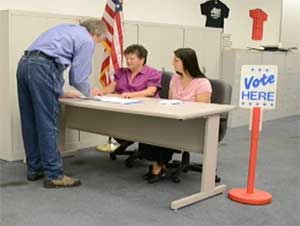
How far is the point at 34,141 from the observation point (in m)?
3.57

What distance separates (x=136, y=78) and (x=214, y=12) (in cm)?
313

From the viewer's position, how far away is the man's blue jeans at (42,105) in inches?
129

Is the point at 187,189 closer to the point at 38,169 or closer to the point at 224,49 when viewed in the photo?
the point at 38,169

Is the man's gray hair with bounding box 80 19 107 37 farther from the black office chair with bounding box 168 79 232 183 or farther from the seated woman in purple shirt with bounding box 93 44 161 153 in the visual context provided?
the black office chair with bounding box 168 79 232 183

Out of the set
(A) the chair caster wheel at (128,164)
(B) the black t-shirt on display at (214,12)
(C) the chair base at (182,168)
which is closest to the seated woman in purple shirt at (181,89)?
(C) the chair base at (182,168)

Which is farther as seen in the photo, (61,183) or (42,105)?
(61,183)

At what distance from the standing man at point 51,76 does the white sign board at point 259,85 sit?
1.09 metres

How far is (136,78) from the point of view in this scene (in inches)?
157

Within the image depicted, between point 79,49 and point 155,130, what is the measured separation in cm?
82

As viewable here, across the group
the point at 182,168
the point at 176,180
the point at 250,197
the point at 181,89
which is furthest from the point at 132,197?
the point at 181,89

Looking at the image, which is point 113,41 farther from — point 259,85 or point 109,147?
point 259,85

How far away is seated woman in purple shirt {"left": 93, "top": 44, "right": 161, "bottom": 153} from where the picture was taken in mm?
3865

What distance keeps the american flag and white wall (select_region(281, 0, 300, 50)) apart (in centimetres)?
458

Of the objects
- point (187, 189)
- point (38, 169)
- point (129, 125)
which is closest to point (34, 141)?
point (38, 169)
